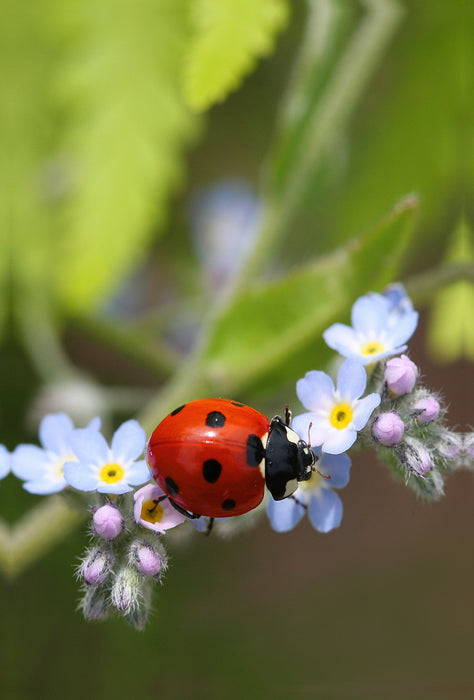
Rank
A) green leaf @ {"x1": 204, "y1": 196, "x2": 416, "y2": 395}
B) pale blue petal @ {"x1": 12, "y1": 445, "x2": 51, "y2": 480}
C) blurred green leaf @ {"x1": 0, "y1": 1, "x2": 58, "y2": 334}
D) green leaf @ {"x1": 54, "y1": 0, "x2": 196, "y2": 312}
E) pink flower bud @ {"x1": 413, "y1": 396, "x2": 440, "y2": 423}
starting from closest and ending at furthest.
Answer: pink flower bud @ {"x1": 413, "y1": 396, "x2": 440, "y2": 423} < pale blue petal @ {"x1": 12, "y1": 445, "x2": 51, "y2": 480} < green leaf @ {"x1": 204, "y1": 196, "x2": 416, "y2": 395} < green leaf @ {"x1": 54, "y1": 0, "x2": 196, "y2": 312} < blurred green leaf @ {"x1": 0, "y1": 1, "x2": 58, "y2": 334}

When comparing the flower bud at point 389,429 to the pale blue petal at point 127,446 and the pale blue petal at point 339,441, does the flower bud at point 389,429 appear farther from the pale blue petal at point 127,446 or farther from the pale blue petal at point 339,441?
the pale blue petal at point 127,446

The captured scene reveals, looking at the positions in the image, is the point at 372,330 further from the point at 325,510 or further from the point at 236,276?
the point at 236,276

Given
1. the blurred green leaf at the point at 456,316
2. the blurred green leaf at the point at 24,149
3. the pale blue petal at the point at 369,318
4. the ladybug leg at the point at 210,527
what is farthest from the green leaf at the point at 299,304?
the blurred green leaf at the point at 24,149

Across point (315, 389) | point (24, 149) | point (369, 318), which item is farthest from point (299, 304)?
point (24, 149)

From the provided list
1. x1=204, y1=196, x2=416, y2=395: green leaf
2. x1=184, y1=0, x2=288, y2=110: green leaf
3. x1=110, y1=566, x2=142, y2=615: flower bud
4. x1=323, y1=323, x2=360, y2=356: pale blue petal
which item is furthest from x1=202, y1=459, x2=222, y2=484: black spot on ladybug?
x1=184, y1=0, x2=288, y2=110: green leaf

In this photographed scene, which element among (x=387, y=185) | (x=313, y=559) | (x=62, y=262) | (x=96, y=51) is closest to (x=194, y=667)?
(x=313, y=559)

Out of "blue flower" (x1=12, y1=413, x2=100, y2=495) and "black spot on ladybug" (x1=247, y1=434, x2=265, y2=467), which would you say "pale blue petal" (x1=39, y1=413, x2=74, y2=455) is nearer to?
"blue flower" (x1=12, y1=413, x2=100, y2=495)
